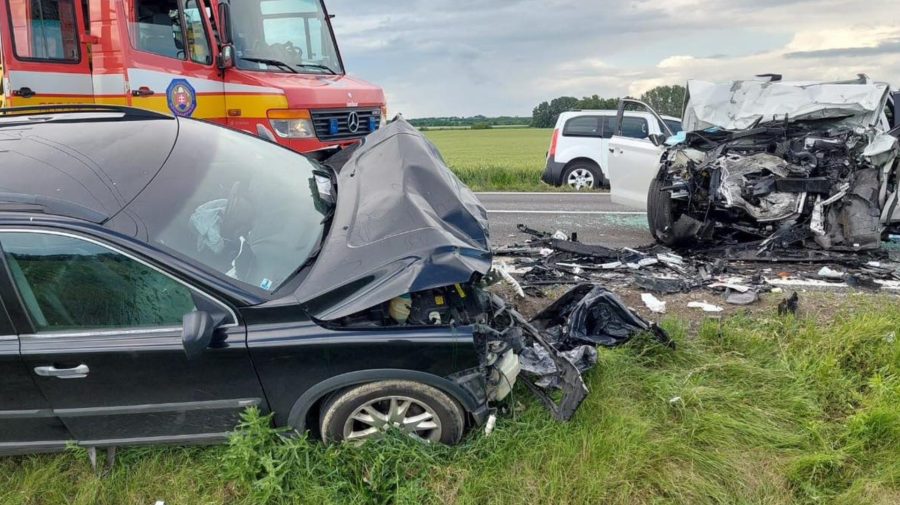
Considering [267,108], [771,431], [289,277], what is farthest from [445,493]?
[267,108]

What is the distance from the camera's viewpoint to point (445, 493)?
8.63 feet

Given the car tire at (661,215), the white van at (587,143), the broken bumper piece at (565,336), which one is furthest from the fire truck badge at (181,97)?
the white van at (587,143)

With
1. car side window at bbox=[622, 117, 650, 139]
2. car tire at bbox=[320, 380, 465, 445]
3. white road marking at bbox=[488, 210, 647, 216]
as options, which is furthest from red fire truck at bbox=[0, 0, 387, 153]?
car side window at bbox=[622, 117, 650, 139]

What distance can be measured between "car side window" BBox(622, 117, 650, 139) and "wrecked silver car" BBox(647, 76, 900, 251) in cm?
543

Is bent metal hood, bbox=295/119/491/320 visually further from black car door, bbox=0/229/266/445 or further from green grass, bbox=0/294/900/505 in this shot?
green grass, bbox=0/294/900/505

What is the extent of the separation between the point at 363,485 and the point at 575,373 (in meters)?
1.12

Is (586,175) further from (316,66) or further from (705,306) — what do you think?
(705,306)

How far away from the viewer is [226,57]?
21.0 feet

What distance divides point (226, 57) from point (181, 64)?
0.48m

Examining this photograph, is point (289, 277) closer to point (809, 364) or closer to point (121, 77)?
point (809, 364)

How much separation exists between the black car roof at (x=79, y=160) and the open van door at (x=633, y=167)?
5.03 m

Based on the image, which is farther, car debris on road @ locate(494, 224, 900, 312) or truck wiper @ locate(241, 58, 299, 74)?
truck wiper @ locate(241, 58, 299, 74)

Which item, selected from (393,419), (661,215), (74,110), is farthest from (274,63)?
(393,419)

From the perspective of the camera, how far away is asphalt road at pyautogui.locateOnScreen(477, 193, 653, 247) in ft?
23.3
